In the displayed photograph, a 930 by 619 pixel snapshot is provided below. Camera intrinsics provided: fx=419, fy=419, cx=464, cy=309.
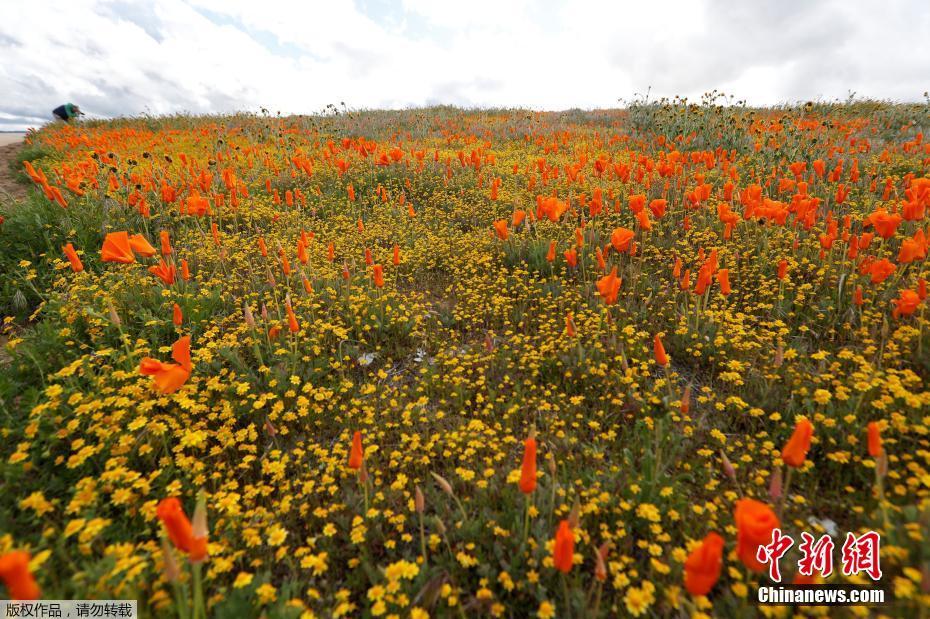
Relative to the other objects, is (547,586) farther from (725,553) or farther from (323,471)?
(323,471)

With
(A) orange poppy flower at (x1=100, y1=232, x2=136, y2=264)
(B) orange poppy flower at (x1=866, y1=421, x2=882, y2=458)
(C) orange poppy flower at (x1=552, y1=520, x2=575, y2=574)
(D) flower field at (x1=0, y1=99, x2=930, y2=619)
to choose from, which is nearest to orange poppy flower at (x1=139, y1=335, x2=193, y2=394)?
(D) flower field at (x1=0, y1=99, x2=930, y2=619)

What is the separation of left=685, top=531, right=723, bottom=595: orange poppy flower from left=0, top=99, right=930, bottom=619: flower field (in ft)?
0.04

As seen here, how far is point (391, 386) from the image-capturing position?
410 centimetres

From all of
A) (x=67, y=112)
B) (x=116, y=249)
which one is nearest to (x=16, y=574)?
(x=116, y=249)

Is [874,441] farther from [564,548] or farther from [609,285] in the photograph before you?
[609,285]

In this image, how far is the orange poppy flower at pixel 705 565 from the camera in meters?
1.50

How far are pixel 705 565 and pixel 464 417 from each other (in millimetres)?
2254

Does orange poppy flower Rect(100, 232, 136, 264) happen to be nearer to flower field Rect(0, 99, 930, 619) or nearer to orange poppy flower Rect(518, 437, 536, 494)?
flower field Rect(0, 99, 930, 619)

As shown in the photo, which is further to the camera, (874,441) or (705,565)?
(874,441)

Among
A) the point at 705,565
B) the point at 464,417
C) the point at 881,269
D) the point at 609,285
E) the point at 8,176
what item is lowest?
the point at 464,417

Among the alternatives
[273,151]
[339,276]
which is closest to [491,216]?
Answer: [339,276]

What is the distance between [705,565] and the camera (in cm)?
155

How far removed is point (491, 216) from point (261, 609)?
7085mm

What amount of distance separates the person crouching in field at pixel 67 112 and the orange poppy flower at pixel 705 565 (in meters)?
27.7
